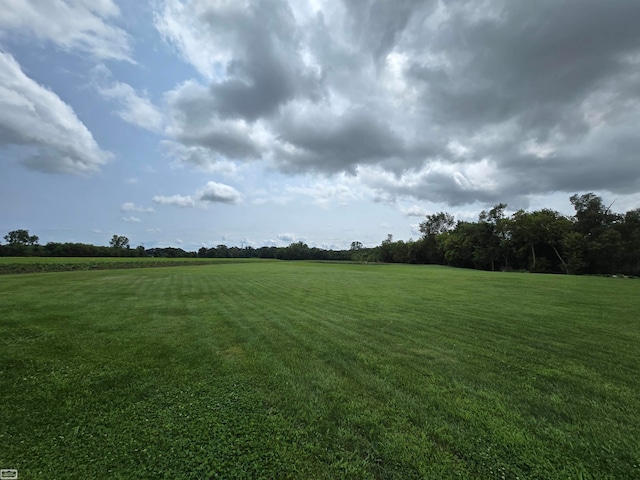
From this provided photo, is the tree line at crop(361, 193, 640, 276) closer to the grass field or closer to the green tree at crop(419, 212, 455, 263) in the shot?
the green tree at crop(419, 212, 455, 263)

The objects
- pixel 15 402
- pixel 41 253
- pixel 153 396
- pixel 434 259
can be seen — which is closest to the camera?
pixel 15 402

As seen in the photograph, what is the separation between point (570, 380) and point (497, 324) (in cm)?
450

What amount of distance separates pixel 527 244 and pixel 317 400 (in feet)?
236

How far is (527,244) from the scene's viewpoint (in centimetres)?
6041

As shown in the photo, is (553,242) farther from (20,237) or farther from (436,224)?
(20,237)

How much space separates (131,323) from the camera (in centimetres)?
905

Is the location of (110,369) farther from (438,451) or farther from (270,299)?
(270,299)

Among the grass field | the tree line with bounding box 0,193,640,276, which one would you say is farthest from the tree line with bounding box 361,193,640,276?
the grass field

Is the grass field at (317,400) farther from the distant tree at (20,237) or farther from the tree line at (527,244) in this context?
the distant tree at (20,237)

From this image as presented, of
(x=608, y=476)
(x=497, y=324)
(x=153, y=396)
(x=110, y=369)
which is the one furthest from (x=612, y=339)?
(x=110, y=369)

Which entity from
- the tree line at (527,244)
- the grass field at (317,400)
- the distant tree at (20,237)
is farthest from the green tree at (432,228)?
the distant tree at (20,237)

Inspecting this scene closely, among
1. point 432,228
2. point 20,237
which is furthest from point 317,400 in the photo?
point 20,237

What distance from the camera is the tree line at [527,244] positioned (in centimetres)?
4825

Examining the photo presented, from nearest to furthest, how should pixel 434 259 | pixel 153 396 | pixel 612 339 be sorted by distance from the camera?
pixel 153 396 → pixel 612 339 → pixel 434 259
